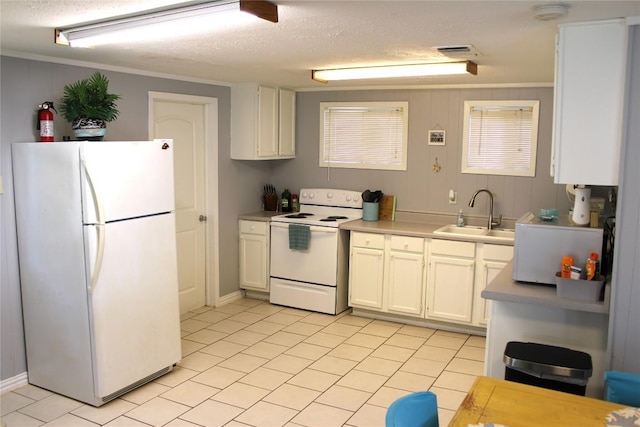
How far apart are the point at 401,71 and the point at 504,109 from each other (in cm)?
138

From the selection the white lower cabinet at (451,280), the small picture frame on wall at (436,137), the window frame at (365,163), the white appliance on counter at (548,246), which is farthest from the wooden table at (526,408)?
the window frame at (365,163)

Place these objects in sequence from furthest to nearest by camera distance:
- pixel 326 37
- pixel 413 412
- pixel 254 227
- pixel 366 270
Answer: pixel 254 227
pixel 366 270
pixel 326 37
pixel 413 412

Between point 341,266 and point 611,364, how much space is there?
295cm

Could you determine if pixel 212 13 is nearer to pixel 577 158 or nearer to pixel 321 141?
pixel 577 158

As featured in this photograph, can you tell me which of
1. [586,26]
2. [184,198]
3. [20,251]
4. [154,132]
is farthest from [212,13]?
[184,198]

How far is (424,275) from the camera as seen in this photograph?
15.8ft

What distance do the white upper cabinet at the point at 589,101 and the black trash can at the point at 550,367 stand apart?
0.82m

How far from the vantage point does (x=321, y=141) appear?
5824 millimetres

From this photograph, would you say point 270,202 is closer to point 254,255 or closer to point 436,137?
point 254,255

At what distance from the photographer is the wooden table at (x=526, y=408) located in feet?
A: 6.16

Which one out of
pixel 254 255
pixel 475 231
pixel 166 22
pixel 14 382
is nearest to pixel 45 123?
pixel 166 22

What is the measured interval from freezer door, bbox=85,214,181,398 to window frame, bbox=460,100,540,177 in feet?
9.19

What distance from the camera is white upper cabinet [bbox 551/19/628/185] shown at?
8.07ft

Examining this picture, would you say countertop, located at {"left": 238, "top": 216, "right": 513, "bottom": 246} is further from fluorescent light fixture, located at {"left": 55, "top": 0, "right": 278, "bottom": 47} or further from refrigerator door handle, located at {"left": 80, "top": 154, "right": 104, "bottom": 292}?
fluorescent light fixture, located at {"left": 55, "top": 0, "right": 278, "bottom": 47}
